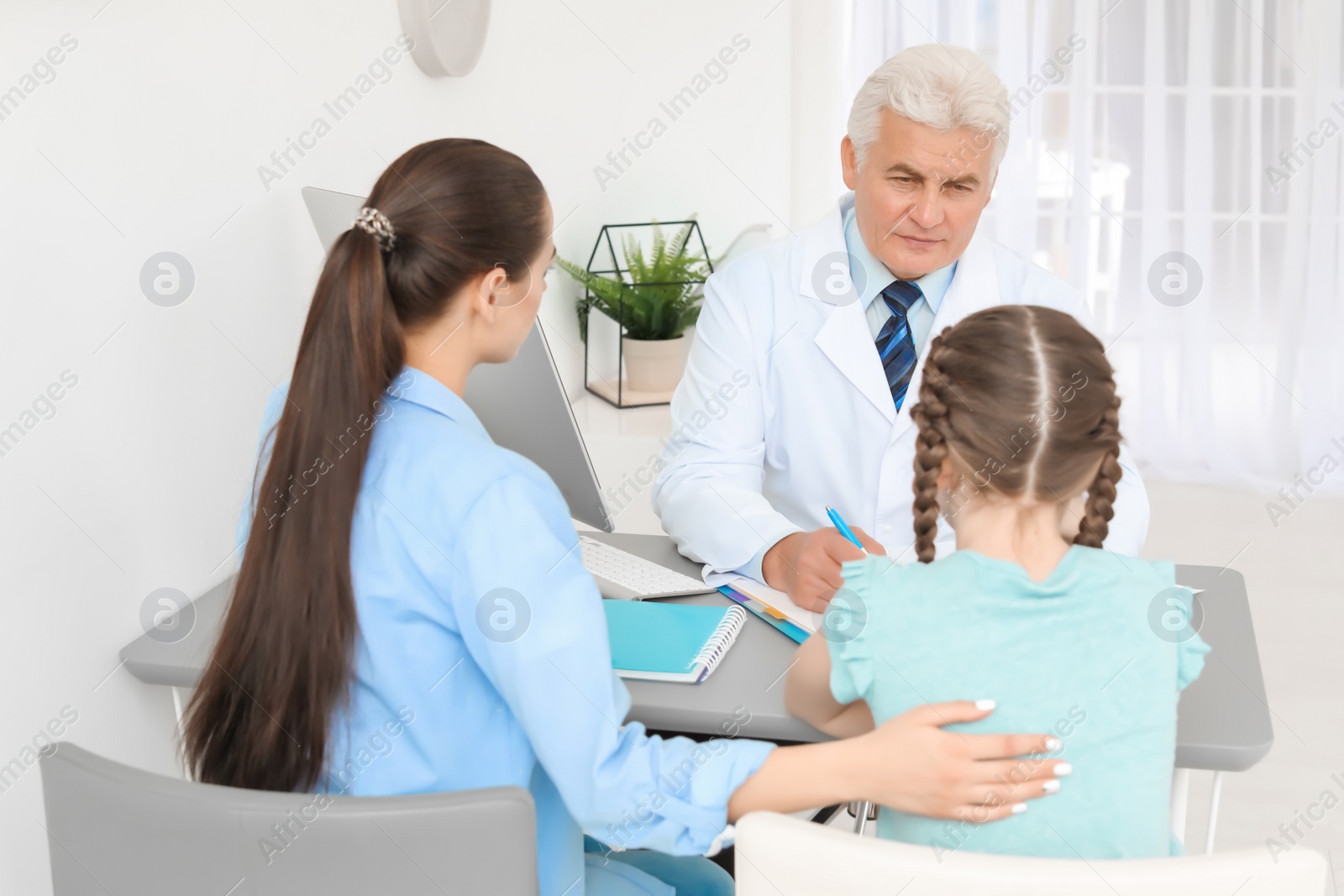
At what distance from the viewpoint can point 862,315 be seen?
72.8 inches

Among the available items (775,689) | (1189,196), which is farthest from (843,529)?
(1189,196)

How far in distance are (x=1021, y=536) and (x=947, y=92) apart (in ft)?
2.89

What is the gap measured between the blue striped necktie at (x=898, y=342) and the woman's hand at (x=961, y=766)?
893mm

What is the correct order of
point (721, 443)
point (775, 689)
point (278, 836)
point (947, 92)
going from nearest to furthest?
point (278, 836)
point (775, 689)
point (947, 92)
point (721, 443)

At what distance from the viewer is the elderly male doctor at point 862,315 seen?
1720mm

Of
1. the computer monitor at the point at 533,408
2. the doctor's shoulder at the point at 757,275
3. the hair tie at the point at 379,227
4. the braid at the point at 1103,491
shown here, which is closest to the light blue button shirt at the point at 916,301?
the doctor's shoulder at the point at 757,275

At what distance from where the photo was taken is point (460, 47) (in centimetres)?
237

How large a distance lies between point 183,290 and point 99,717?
54cm

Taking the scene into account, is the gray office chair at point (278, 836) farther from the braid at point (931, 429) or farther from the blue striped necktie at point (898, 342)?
the blue striped necktie at point (898, 342)

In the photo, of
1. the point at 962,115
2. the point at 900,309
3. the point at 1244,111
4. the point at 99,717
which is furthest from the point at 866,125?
the point at 1244,111

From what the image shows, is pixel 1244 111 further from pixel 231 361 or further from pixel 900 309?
pixel 231 361

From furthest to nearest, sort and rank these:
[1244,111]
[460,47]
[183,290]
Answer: [1244,111] < [460,47] < [183,290]

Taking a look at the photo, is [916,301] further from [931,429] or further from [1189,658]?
[1189,658]

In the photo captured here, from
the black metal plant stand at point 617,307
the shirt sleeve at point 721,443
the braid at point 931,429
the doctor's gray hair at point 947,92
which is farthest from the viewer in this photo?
the black metal plant stand at point 617,307
